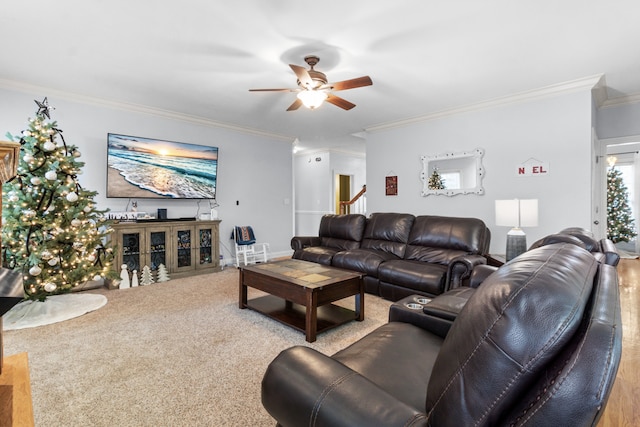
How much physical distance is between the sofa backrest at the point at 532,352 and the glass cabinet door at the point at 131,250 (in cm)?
454

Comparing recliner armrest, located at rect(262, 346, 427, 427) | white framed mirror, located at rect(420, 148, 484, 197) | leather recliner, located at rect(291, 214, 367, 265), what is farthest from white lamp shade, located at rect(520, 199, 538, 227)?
recliner armrest, located at rect(262, 346, 427, 427)

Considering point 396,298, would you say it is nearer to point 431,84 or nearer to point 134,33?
point 431,84

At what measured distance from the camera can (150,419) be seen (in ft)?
5.46

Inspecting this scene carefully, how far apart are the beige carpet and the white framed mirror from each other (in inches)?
91.6

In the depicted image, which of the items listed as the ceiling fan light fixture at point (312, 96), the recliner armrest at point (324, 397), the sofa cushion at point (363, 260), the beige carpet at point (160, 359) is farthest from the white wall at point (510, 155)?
the recliner armrest at point (324, 397)

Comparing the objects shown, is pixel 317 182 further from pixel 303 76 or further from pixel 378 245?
pixel 303 76

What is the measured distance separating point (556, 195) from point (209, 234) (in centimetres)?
488

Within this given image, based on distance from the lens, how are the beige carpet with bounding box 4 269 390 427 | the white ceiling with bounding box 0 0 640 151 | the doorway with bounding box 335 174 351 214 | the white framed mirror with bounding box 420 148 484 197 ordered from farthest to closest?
the doorway with bounding box 335 174 351 214 → the white framed mirror with bounding box 420 148 484 197 → the white ceiling with bounding box 0 0 640 151 → the beige carpet with bounding box 4 269 390 427

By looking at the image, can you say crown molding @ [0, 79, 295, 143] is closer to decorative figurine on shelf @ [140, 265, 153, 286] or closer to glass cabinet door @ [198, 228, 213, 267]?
glass cabinet door @ [198, 228, 213, 267]

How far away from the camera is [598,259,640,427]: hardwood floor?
1.66m

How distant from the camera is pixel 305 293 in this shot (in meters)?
2.64

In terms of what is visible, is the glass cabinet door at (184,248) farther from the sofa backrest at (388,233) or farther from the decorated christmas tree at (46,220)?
the sofa backrest at (388,233)

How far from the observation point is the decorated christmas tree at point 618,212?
6879mm

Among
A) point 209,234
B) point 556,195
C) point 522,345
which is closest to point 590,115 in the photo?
point 556,195
